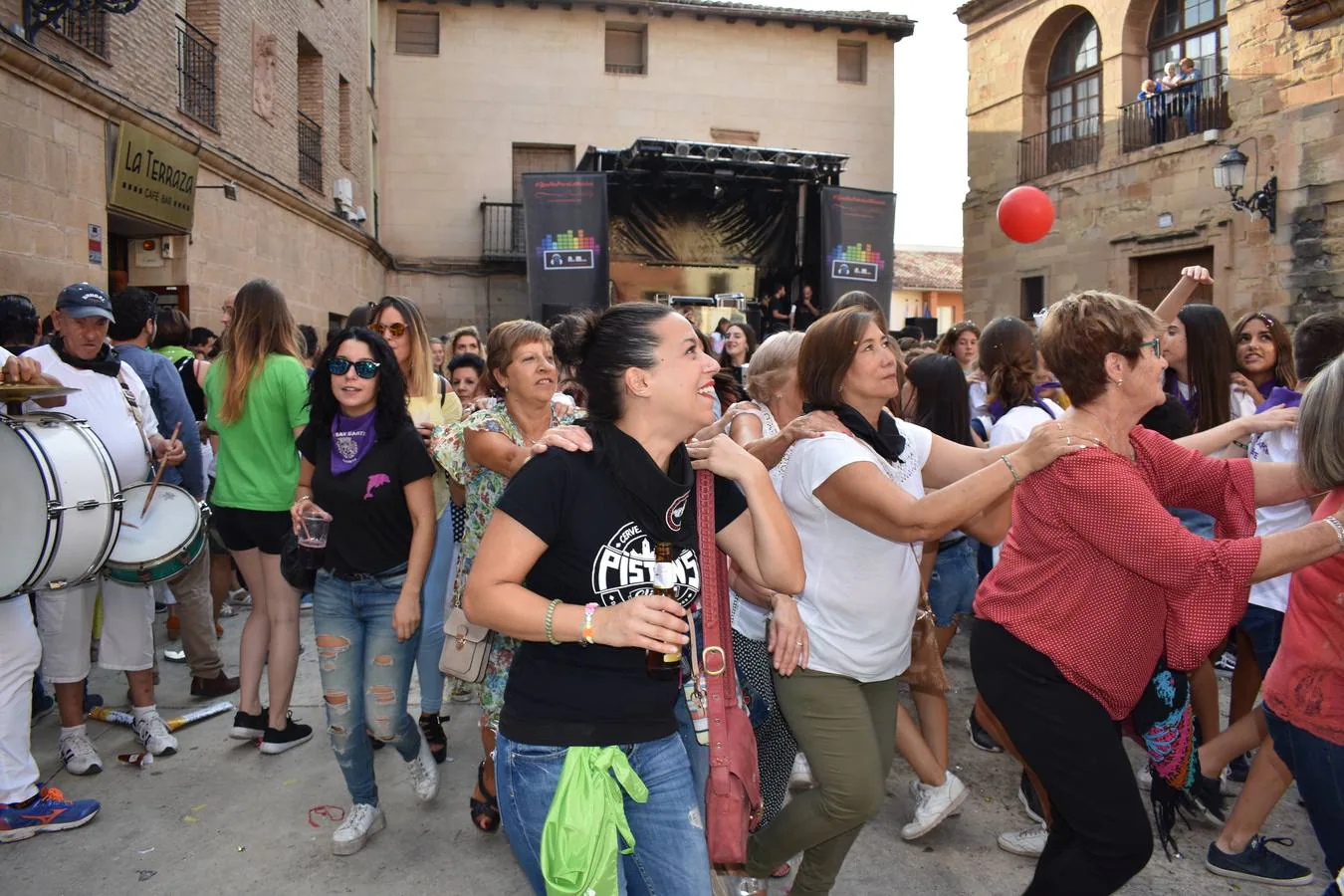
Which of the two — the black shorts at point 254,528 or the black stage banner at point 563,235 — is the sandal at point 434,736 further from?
the black stage banner at point 563,235

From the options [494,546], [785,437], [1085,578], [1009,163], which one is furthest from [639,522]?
[1009,163]

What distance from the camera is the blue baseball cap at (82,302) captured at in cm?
391

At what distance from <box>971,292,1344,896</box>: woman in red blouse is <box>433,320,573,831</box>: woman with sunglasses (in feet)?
5.29

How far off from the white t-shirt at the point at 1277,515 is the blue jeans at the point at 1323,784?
121 cm

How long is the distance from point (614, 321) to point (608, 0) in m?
22.6

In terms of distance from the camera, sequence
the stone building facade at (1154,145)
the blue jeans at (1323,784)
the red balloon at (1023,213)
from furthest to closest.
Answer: the stone building facade at (1154,145), the red balloon at (1023,213), the blue jeans at (1323,784)

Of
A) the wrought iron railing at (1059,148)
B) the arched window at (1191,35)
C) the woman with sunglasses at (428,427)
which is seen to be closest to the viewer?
the woman with sunglasses at (428,427)

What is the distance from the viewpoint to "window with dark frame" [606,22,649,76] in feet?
75.5

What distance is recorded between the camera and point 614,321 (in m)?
2.08

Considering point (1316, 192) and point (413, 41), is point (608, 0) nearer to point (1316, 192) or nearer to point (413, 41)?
point (413, 41)

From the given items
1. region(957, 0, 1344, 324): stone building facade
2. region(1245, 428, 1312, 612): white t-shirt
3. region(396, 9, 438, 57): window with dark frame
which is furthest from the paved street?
region(396, 9, 438, 57): window with dark frame

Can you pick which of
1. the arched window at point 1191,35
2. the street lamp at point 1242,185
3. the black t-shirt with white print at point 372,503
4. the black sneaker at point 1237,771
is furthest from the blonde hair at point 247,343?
the arched window at point 1191,35

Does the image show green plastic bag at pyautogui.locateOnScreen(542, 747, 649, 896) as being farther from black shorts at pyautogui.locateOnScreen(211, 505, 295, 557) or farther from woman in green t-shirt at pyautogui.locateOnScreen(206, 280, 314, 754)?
black shorts at pyautogui.locateOnScreen(211, 505, 295, 557)

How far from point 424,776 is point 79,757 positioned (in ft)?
4.86
